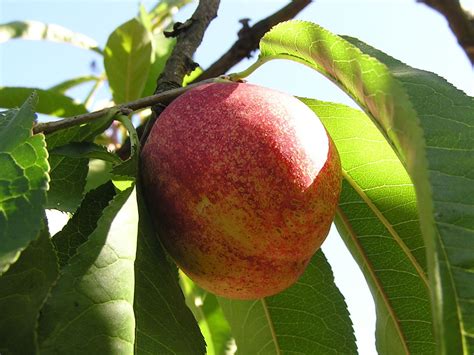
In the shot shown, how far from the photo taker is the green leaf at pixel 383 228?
1.49 metres

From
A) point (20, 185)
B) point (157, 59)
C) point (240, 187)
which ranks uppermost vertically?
point (157, 59)

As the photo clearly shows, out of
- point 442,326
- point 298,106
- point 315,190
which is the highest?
point 298,106

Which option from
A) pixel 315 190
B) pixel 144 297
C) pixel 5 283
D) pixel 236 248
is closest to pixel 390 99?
pixel 315 190

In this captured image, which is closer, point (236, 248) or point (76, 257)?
point (76, 257)

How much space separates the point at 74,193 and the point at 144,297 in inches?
16.3

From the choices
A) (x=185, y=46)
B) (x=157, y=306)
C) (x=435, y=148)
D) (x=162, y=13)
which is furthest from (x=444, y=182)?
(x=162, y=13)

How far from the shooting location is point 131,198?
3.78 ft

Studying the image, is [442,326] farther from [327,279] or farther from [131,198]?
[327,279]

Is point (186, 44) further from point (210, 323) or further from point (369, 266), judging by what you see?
point (210, 323)

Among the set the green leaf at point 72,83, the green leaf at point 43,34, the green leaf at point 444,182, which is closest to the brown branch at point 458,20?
the green leaf at point 444,182

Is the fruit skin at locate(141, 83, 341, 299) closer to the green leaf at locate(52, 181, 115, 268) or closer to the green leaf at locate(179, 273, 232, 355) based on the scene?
the green leaf at locate(52, 181, 115, 268)

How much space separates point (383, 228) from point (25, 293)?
77cm

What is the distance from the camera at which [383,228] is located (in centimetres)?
156

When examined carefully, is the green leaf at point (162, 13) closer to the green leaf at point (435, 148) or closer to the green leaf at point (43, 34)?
the green leaf at point (43, 34)
